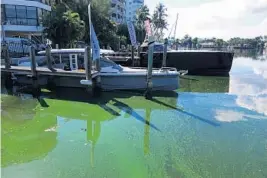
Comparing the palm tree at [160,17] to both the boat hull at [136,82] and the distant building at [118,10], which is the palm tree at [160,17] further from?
the boat hull at [136,82]

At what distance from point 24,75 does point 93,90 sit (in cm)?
458

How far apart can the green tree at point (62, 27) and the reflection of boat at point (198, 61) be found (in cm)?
750

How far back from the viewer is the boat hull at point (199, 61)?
1969cm

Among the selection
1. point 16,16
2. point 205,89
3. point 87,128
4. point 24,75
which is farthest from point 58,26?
point 87,128

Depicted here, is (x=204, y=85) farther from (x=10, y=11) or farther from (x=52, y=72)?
(x=10, y=11)

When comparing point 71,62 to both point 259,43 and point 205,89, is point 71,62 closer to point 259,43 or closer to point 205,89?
point 205,89

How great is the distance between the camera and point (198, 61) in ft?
65.0

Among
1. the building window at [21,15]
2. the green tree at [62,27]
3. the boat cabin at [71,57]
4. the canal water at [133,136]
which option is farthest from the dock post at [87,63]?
the building window at [21,15]

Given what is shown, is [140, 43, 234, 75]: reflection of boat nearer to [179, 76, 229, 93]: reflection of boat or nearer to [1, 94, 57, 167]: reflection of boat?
[179, 76, 229, 93]: reflection of boat

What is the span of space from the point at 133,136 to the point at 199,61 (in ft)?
45.7

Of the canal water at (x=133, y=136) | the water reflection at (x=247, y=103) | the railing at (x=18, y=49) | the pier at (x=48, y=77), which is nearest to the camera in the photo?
the canal water at (x=133, y=136)

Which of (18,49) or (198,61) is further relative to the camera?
(18,49)

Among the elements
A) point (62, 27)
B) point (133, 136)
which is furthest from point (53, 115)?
point (62, 27)

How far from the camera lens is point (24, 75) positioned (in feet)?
45.5
